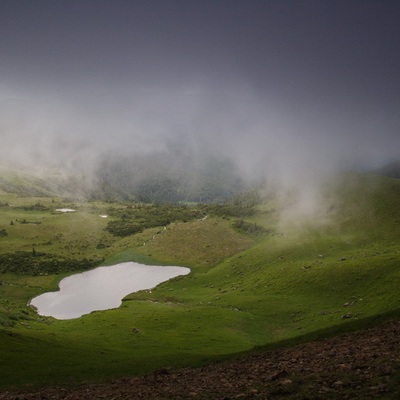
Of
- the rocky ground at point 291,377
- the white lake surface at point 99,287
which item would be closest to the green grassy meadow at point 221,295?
the rocky ground at point 291,377

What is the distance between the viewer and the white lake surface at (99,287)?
94.9 metres

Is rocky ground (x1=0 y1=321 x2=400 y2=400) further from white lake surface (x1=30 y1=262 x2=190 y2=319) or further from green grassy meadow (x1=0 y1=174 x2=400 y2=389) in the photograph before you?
white lake surface (x1=30 y1=262 x2=190 y2=319)

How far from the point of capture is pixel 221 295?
84.2 m

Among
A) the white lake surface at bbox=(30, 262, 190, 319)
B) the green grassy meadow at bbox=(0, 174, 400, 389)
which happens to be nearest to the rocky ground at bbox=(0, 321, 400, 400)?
the green grassy meadow at bbox=(0, 174, 400, 389)

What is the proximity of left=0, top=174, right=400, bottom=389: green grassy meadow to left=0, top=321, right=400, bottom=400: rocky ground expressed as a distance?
11.0 ft

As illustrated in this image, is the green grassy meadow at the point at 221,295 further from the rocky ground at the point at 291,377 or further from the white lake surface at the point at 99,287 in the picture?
the white lake surface at the point at 99,287

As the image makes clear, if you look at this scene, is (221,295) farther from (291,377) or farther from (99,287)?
(291,377)

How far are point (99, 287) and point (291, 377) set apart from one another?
101 metres

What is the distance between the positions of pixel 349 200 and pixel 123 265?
9061cm

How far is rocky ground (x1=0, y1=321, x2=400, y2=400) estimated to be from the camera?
19.1 m

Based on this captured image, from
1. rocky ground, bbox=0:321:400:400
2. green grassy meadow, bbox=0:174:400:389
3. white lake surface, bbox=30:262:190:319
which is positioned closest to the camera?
rocky ground, bbox=0:321:400:400

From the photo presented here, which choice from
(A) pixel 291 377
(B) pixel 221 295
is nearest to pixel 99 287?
(B) pixel 221 295

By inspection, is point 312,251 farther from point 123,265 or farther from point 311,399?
point 311,399

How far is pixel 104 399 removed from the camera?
26.2 meters
